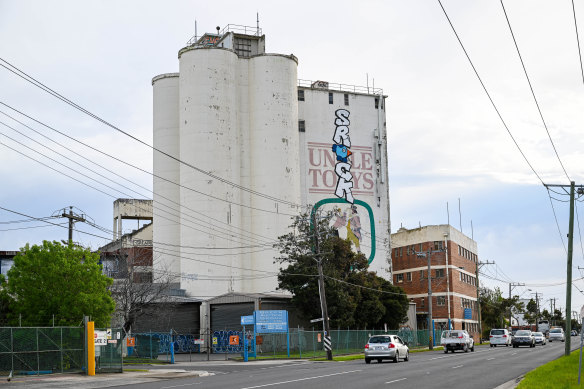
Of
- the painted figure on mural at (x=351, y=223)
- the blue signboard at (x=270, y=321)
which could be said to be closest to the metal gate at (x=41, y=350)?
the blue signboard at (x=270, y=321)

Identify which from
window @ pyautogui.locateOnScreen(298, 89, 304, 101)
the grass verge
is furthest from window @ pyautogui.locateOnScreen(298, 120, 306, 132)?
Answer: the grass verge

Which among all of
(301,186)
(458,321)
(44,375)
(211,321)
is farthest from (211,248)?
(44,375)

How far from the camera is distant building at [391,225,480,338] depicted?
9475cm

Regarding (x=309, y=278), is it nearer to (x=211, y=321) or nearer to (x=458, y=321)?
(x=211, y=321)

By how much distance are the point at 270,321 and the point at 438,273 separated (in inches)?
1838

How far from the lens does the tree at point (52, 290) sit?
38594 mm

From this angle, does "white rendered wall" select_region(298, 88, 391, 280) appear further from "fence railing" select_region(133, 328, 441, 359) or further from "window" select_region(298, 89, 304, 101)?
"fence railing" select_region(133, 328, 441, 359)

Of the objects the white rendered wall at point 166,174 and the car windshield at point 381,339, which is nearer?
the car windshield at point 381,339

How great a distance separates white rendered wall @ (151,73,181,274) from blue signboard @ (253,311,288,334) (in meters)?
24.8

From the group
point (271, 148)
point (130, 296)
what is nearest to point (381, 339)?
point (130, 296)

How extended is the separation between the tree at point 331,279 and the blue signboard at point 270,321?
5.98m

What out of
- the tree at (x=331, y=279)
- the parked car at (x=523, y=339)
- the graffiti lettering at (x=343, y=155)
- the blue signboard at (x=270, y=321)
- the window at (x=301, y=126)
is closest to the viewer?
the blue signboard at (x=270, y=321)

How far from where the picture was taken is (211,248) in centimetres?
7631

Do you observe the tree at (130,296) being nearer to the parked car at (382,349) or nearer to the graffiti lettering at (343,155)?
the parked car at (382,349)
